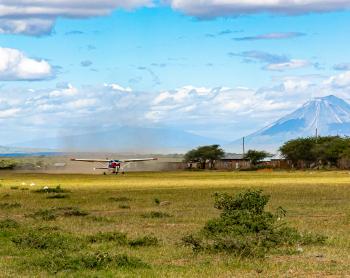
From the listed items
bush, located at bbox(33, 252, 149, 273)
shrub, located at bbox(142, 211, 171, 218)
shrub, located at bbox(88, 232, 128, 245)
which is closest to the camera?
bush, located at bbox(33, 252, 149, 273)

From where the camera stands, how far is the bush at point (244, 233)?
58.6 feet

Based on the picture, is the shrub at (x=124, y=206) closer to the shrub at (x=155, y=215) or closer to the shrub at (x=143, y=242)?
the shrub at (x=155, y=215)

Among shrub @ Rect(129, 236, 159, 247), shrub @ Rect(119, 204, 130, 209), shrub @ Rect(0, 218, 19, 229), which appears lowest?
shrub @ Rect(129, 236, 159, 247)

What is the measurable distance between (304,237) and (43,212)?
1319 cm

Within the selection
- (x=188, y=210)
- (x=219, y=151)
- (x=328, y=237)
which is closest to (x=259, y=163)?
(x=219, y=151)

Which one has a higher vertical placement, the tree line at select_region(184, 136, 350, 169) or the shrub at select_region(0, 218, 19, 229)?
the tree line at select_region(184, 136, 350, 169)

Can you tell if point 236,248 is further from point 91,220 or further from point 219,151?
point 219,151

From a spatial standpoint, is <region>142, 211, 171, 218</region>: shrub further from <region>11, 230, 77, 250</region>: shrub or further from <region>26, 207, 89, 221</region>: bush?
<region>11, 230, 77, 250</region>: shrub

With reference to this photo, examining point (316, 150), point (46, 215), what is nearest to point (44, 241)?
point (46, 215)

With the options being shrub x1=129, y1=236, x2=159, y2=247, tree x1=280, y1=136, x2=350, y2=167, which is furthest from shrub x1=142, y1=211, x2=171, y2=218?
tree x1=280, y1=136, x2=350, y2=167

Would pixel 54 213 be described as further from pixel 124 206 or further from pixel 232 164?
pixel 232 164

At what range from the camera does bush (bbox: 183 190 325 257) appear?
17875 mm

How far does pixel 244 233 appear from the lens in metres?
19.0

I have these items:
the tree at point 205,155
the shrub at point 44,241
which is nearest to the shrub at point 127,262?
the shrub at point 44,241
